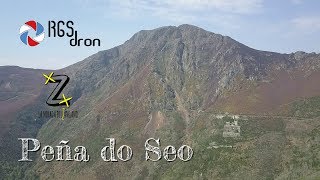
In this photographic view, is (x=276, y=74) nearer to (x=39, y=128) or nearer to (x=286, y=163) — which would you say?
(x=286, y=163)

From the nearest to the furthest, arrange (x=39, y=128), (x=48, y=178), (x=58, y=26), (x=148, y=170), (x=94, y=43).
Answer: (x=58, y=26) → (x=94, y=43) → (x=148, y=170) → (x=48, y=178) → (x=39, y=128)

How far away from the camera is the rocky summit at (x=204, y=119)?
10612cm

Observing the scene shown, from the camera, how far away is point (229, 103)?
461 feet

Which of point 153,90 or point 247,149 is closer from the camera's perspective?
point 247,149

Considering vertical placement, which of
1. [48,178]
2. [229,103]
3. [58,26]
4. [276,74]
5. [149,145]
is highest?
[58,26]

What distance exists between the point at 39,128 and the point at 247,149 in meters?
124

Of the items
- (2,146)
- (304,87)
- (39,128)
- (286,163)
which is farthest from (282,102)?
(39,128)

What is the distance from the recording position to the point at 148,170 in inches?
4754

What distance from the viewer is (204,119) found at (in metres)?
135

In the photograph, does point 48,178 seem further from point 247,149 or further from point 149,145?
point 247,149

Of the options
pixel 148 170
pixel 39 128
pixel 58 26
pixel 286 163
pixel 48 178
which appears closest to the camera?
pixel 58 26

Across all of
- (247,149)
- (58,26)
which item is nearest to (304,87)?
(247,149)

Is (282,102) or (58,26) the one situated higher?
(58,26)

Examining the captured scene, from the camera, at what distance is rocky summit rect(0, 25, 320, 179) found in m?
106
